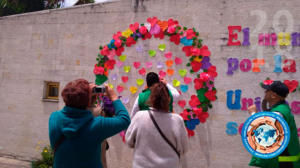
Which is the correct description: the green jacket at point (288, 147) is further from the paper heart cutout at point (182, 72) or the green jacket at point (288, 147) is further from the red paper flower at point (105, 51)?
the red paper flower at point (105, 51)

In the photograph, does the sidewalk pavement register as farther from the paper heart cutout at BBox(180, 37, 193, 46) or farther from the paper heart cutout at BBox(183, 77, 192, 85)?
the paper heart cutout at BBox(180, 37, 193, 46)

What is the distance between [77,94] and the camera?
1.84m

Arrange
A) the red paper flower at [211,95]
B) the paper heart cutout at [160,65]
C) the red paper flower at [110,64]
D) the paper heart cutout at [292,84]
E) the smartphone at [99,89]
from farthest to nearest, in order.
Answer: the red paper flower at [110,64] < the paper heart cutout at [160,65] < the red paper flower at [211,95] < the paper heart cutout at [292,84] < the smartphone at [99,89]

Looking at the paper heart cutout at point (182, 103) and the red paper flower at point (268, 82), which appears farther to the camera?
the paper heart cutout at point (182, 103)

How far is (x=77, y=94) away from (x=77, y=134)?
11.4 inches

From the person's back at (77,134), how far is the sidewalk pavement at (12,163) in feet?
12.7

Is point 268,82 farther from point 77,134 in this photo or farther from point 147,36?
point 77,134

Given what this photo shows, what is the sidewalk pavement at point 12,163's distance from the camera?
5.07 metres

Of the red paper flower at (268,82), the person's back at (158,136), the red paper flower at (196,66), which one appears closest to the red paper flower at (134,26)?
the red paper flower at (196,66)

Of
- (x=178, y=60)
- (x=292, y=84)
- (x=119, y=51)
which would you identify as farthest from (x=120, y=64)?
(x=292, y=84)

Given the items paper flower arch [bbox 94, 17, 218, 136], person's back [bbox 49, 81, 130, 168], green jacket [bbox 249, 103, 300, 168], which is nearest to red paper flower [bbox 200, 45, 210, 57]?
paper flower arch [bbox 94, 17, 218, 136]

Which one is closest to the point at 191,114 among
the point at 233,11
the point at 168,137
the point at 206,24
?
the point at 206,24

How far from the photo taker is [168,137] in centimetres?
224

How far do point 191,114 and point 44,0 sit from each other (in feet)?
38.0
